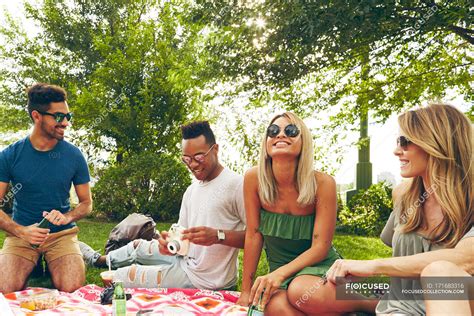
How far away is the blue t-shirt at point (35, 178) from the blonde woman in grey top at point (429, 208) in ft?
11.0

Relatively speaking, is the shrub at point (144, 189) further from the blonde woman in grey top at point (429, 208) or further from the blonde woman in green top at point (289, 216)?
the blonde woman in grey top at point (429, 208)

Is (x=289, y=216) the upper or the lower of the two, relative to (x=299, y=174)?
lower

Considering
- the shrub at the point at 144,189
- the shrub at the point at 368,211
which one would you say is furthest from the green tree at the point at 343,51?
the shrub at the point at 144,189

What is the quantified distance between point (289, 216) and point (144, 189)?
9.42 meters

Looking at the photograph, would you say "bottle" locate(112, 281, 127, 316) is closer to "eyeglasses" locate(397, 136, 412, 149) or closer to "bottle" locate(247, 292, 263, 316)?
"bottle" locate(247, 292, 263, 316)

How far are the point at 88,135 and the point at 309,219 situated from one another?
1451 cm

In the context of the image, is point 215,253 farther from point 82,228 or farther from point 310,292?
point 82,228

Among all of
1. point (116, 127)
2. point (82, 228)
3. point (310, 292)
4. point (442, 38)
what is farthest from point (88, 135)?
point (310, 292)

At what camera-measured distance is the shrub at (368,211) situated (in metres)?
11.4

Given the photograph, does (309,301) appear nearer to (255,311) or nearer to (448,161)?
(255,311)

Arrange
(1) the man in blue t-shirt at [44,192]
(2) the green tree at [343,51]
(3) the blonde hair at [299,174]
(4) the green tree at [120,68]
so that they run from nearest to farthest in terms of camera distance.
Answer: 1. (3) the blonde hair at [299,174]
2. (1) the man in blue t-shirt at [44,192]
3. (2) the green tree at [343,51]
4. (4) the green tree at [120,68]

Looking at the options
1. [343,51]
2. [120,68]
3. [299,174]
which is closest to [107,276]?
[299,174]

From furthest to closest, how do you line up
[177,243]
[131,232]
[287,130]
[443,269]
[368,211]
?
1. [368,211]
2. [131,232]
3. [177,243]
4. [287,130]
5. [443,269]

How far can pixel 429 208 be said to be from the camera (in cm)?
318
